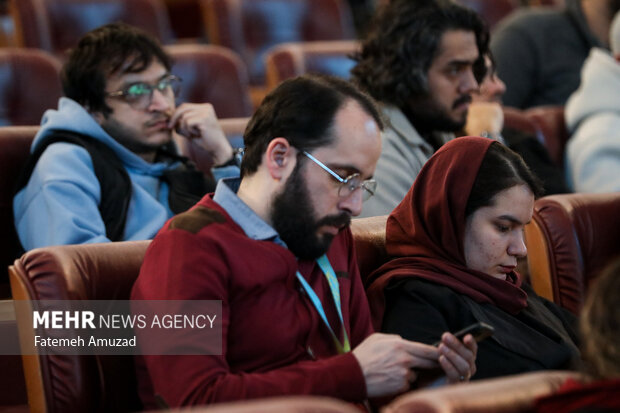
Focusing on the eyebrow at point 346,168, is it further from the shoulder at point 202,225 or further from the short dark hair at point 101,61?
the short dark hair at point 101,61

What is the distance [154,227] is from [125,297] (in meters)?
0.62

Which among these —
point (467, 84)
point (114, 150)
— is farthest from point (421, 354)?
point (467, 84)

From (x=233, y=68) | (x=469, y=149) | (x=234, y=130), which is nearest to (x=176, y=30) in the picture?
(x=233, y=68)

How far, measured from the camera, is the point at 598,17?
3697 millimetres

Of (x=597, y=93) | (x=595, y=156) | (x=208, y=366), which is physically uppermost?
(x=208, y=366)

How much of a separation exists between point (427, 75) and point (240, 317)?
1.34 meters

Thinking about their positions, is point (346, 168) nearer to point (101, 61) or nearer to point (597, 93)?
point (101, 61)

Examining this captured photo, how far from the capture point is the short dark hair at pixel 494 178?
67.9 inches

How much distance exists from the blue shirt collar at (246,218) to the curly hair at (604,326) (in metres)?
0.57

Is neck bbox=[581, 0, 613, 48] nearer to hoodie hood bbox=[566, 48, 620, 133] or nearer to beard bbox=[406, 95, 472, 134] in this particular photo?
hoodie hood bbox=[566, 48, 620, 133]

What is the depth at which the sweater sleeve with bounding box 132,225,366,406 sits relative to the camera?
1288 millimetres

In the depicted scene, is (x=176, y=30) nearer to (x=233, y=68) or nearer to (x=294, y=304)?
(x=233, y=68)

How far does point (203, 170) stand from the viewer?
2.59m

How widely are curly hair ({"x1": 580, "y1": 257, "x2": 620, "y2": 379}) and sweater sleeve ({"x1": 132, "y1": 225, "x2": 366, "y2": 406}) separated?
404 millimetres
